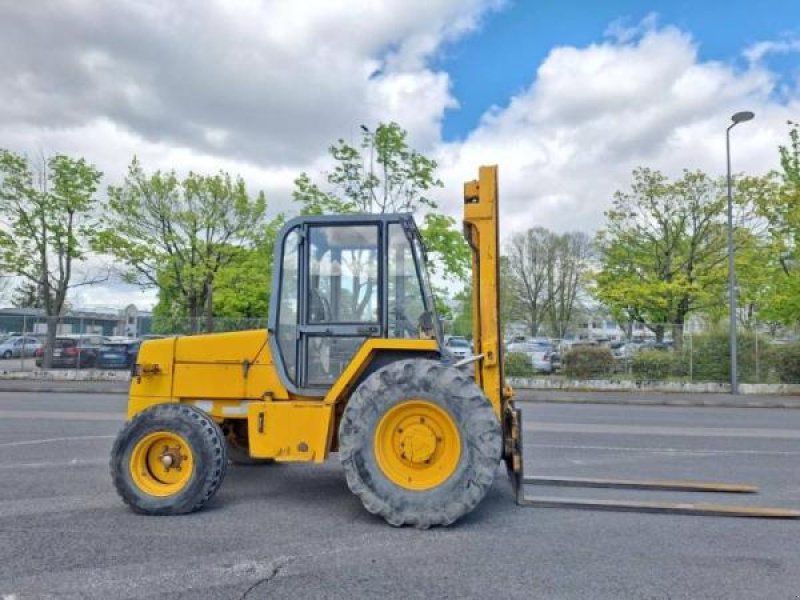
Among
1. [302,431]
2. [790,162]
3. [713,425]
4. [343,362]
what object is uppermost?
[790,162]

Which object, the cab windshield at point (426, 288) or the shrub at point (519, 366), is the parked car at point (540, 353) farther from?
the cab windshield at point (426, 288)

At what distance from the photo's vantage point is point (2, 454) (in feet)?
26.2

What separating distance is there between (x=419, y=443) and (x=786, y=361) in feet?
64.3

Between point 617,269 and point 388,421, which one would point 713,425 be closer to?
point 388,421

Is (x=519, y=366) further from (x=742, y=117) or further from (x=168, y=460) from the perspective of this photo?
(x=168, y=460)

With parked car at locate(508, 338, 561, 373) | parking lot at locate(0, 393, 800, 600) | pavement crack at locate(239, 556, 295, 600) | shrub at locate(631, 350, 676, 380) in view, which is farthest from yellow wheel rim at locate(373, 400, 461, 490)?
shrub at locate(631, 350, 676, 380)

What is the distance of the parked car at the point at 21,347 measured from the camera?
75.7 feet

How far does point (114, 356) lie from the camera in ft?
74.8

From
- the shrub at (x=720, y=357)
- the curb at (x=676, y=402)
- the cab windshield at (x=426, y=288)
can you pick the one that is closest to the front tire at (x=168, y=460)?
the cab windshield at (x=426, y=288)

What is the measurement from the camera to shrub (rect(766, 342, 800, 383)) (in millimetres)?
19688

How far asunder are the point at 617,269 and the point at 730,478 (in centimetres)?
2384

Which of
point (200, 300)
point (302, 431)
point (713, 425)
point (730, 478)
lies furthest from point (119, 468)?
point (200, 300)

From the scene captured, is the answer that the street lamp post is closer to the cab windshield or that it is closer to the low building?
the cab windshield

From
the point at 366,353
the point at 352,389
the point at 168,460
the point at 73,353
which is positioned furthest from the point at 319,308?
the point at 73,353
